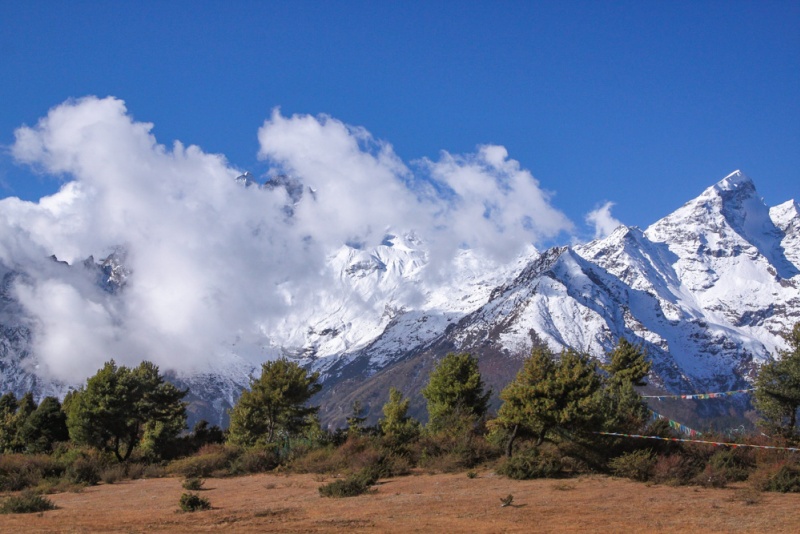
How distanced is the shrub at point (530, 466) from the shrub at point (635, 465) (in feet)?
8.57

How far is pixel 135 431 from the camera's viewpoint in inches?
1786

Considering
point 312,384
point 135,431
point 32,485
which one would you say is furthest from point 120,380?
point 312,384

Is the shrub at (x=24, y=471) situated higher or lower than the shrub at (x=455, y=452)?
higher

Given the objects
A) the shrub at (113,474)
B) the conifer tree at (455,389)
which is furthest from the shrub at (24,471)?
the conifer tree at (455,389)

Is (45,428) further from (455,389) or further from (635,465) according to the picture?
(635,465)

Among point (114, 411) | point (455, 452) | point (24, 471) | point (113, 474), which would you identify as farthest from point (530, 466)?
point (114, 411)

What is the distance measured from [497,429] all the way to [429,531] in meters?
17.6

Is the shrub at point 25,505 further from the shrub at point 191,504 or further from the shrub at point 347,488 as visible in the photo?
the shrub at point 347,488

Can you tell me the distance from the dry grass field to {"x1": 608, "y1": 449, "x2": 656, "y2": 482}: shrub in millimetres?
840

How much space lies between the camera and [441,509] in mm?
23844

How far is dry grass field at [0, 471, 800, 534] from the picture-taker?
20547 mm

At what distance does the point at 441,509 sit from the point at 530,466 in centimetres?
880

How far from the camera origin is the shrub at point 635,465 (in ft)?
101

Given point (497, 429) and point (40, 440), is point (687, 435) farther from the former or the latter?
point (40, 440)
